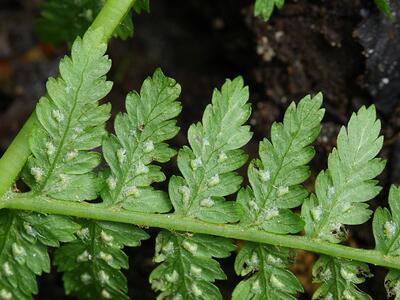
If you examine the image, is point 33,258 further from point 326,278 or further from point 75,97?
point 326,278

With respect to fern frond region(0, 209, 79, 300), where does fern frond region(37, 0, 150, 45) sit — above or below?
above

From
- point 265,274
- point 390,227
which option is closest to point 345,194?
point 390,227

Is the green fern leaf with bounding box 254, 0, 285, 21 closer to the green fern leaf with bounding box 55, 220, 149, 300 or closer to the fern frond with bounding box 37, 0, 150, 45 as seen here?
the fern frond with bounding box 37, 0, 150, 45

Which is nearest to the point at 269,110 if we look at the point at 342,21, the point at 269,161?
the point at 342,21

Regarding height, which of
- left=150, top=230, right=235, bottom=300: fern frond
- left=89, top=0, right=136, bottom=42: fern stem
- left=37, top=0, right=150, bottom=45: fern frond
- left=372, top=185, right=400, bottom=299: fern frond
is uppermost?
left=37, top=0, right=150, bottom=45: fern frond

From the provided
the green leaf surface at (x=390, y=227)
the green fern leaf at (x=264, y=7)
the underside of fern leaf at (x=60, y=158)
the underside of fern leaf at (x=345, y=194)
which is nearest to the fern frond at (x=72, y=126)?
the underside of fern leaf at (x=60, y=158)

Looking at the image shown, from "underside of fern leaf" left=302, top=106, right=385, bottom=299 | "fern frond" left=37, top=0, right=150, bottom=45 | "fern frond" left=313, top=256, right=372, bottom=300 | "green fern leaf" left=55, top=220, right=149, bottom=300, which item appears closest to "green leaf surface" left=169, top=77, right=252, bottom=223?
"green fern leaf" left=55, top=220, right=149, bottom=300

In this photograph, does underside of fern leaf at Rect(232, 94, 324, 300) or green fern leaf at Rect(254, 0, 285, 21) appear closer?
underside of fern leaf at Rect(232, 94, 324, 300)
